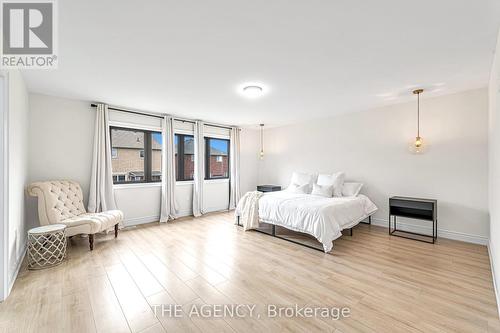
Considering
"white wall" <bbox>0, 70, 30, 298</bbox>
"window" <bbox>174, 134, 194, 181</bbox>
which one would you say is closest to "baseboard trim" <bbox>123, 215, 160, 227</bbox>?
"window" <bbox>174, 134, 194, 181</bbox>

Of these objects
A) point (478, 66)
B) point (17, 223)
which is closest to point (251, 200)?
point (17, 223)

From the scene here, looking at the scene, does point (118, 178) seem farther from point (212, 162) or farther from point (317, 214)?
point (317, 214)

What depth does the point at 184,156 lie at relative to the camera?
5547 mm

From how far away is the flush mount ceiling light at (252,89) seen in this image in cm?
319

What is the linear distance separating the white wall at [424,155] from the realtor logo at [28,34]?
5.15 m

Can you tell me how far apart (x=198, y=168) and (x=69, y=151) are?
8.46 feet

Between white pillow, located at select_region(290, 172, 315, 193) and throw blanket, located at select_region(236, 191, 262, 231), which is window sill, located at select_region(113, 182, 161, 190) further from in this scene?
white pillow, located at select_region(290, 172, 315, 193)

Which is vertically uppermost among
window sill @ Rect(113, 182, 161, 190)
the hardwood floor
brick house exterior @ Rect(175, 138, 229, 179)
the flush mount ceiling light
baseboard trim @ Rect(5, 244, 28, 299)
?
the flush mount ceiling light

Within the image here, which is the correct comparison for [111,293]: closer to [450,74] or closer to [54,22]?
[54,22]

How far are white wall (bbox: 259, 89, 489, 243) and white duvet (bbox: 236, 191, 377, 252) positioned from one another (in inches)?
31.6

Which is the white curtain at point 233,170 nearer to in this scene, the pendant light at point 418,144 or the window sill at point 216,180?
the window sill at point 216,180

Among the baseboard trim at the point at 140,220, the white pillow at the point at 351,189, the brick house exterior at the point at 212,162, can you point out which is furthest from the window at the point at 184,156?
→ the white pillow at the point at 351,189

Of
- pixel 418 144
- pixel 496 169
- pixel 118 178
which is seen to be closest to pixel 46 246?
pixel 118 178

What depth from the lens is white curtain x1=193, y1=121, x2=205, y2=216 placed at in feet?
17.9
